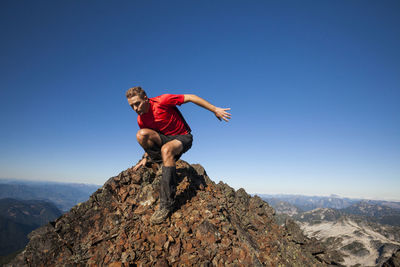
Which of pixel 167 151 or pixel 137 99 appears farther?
pixel 167 151

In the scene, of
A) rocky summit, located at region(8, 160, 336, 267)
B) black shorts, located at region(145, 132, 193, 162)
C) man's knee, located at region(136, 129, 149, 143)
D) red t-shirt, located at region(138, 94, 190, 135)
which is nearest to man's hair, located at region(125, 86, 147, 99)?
red t-shirt, located at region(138, 94, 190, 135)

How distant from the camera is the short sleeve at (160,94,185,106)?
20.0 ft

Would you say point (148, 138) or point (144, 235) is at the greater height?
point (148, 138)

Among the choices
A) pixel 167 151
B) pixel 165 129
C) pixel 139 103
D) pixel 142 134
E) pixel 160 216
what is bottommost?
pixel 160 216

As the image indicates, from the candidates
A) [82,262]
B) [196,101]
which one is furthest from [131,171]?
[196,101]

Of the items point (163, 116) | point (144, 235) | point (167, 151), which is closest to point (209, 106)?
point (163, 116)

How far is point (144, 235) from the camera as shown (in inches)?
217

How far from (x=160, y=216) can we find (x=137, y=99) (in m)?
3.74

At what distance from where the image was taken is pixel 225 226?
6320mm

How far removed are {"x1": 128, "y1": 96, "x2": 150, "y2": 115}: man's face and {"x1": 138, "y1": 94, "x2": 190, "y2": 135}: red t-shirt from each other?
0.34m

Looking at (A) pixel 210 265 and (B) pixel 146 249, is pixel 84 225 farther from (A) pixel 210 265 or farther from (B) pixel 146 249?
(A) pixel 210 265

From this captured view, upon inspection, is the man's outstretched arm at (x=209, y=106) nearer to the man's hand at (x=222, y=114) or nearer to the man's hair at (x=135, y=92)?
the man's hand at (x=222, y=114)

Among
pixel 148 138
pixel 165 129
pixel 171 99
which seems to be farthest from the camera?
pixel 165 129

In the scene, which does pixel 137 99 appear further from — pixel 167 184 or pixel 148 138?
pixel 167 184
